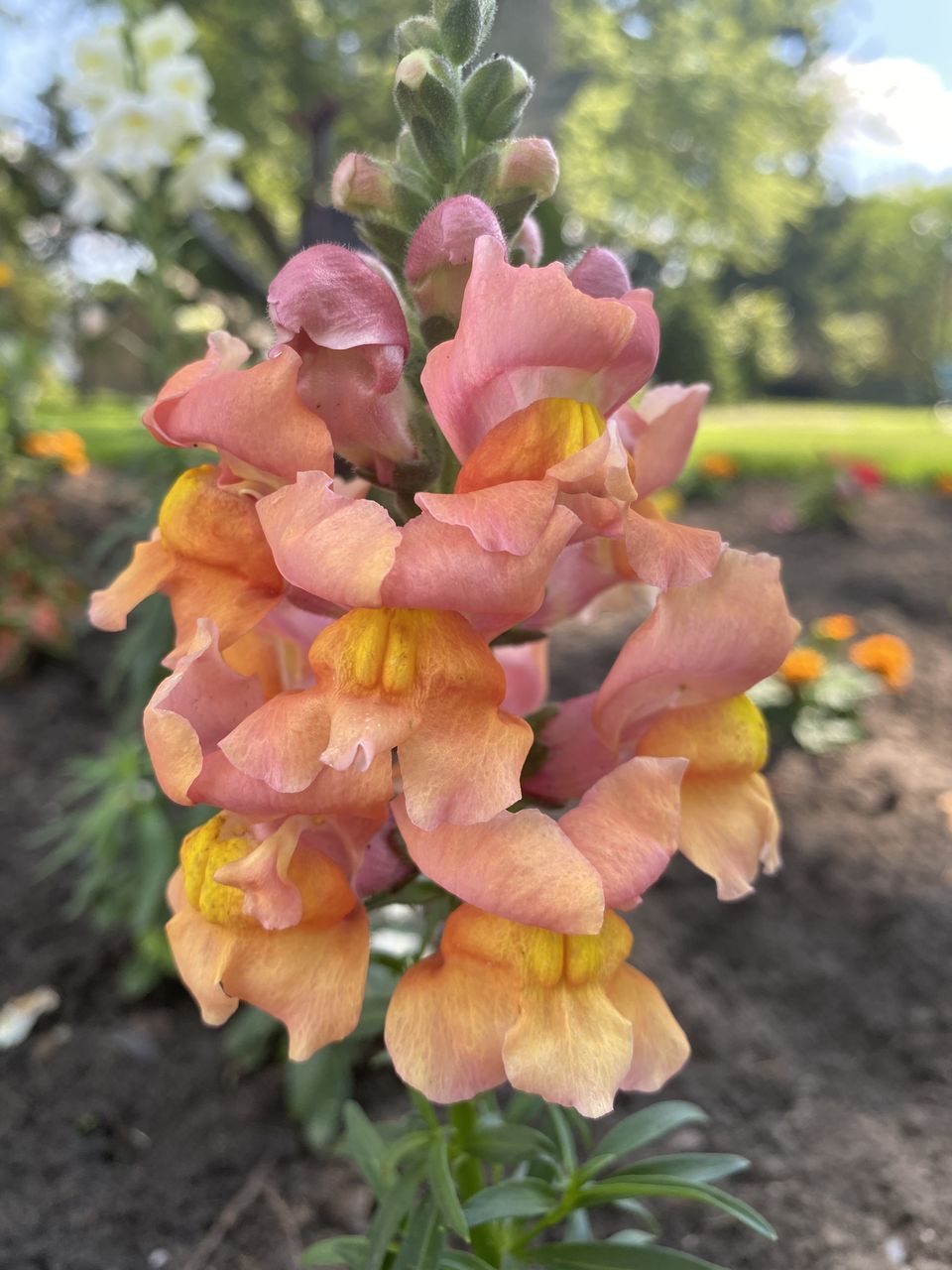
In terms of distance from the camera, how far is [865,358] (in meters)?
40.8

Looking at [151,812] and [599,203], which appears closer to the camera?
[151,812]

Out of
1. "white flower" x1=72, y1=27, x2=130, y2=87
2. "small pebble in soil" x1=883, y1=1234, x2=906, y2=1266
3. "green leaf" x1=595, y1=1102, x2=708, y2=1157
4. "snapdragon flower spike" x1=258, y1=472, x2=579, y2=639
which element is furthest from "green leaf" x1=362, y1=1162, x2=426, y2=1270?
"white flower" x1=72, y1=27, x2=130, y2=87

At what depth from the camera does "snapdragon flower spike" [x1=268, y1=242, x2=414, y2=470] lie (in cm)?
89

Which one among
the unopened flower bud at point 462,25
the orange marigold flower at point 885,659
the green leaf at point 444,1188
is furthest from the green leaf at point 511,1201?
the orange marigold flower at point 885,659

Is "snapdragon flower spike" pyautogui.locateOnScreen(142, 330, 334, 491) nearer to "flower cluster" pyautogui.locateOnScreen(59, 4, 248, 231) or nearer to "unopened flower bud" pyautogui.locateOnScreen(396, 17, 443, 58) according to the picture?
"unopened flower bud" pyautogui.locateOnScreen(396, 17, 443, 58)

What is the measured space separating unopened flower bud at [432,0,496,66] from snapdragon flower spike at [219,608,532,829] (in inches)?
24.3

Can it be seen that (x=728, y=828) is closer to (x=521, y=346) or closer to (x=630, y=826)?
(x=630, y=826)

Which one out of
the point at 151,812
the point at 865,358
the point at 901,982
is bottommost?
the point at 865,358

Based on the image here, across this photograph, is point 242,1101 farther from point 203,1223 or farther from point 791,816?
point 791,816

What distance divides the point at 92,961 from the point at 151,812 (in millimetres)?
507

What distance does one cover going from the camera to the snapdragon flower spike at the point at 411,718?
79 cm

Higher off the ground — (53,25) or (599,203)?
(53,25)

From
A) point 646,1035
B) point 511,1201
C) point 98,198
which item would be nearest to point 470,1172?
point 511,1201

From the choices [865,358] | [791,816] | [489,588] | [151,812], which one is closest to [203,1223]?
[151,812]
